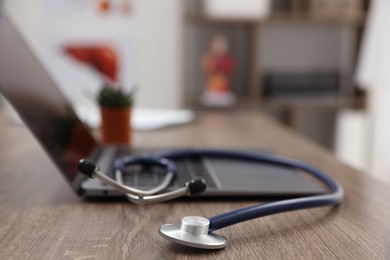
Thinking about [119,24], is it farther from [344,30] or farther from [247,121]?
[247,121]

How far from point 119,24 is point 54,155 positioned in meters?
2.54

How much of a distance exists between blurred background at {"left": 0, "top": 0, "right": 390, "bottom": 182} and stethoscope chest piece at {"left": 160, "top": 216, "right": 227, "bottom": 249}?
7.59ft

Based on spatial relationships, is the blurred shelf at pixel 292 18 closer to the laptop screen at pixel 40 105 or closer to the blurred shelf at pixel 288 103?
the blurred shelf at pixel 288 103

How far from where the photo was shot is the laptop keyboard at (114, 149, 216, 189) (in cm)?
71

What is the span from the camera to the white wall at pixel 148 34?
3066 mm

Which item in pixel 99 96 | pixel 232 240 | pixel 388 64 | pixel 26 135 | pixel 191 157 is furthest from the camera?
pixel 388 64

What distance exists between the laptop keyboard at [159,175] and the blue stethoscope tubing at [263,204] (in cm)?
2

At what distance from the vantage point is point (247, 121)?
1639 millimetres

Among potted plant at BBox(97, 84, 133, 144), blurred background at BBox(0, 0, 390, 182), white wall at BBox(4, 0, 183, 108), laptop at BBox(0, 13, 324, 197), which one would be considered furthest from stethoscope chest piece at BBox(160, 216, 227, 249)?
white wall at BBox(4, 0, 183, 108)

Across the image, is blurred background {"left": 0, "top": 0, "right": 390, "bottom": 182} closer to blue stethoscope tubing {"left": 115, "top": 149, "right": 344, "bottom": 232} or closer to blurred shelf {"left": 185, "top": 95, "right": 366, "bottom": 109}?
blurred shelf {"left": 185, "top": 95, "right": 366, "bottom": 109}

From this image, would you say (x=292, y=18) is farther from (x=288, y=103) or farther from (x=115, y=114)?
(x=115, y=114)

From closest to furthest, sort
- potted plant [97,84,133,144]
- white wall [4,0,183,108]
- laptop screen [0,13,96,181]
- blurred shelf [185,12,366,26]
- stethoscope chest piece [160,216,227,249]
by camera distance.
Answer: stethoscope chest piece [160,216,227,249]
laptop screen [0,13,96,181]
potted plant [97,84,133,144]
blurred shelf [185,12,366,26]
white wall [4,0,183,108]

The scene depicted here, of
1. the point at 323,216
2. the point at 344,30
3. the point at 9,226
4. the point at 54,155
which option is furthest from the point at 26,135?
the point at 344,30

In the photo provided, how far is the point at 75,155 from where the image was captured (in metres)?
0.82
